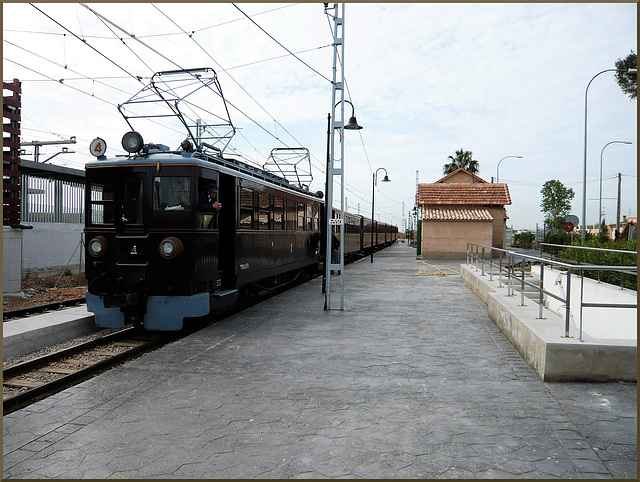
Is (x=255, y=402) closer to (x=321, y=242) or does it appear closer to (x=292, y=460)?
(x=292, y=460)

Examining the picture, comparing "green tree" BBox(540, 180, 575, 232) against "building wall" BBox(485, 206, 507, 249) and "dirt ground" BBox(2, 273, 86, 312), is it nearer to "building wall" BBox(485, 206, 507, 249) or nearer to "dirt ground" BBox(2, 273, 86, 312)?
"building wall" BBox(485, 206, 507, 249)

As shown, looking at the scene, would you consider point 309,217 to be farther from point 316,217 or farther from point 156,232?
point 156,232

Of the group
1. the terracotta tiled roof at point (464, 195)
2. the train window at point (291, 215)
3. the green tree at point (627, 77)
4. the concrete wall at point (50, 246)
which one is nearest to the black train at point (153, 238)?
the train window at point (291, 215)

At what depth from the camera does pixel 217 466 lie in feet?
12.6

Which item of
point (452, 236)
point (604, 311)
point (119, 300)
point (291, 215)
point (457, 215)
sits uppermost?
point (457, 215)

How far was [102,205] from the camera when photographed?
8.92 metres

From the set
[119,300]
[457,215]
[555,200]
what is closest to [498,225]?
[457,215]

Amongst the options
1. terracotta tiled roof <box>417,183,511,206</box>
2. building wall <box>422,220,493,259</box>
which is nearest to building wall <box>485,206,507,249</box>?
terracotta tiled roof <box>417,183,511,206</box>

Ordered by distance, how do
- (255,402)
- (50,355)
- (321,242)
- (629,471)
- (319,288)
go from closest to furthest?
(629,471)
(255,402)
(50,355)
(319,288)
(321,242)

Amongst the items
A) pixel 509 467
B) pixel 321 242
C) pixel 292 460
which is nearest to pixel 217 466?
pixel 292 460

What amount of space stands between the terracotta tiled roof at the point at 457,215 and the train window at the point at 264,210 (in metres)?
21.1

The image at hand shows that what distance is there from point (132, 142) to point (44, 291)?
8709 millimetres

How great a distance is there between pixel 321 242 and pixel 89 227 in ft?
34.8

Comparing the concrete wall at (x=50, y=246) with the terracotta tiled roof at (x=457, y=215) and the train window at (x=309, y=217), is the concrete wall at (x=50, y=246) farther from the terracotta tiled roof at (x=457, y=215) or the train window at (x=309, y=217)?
the terracotta tiled roof at (x=457, y=215)
